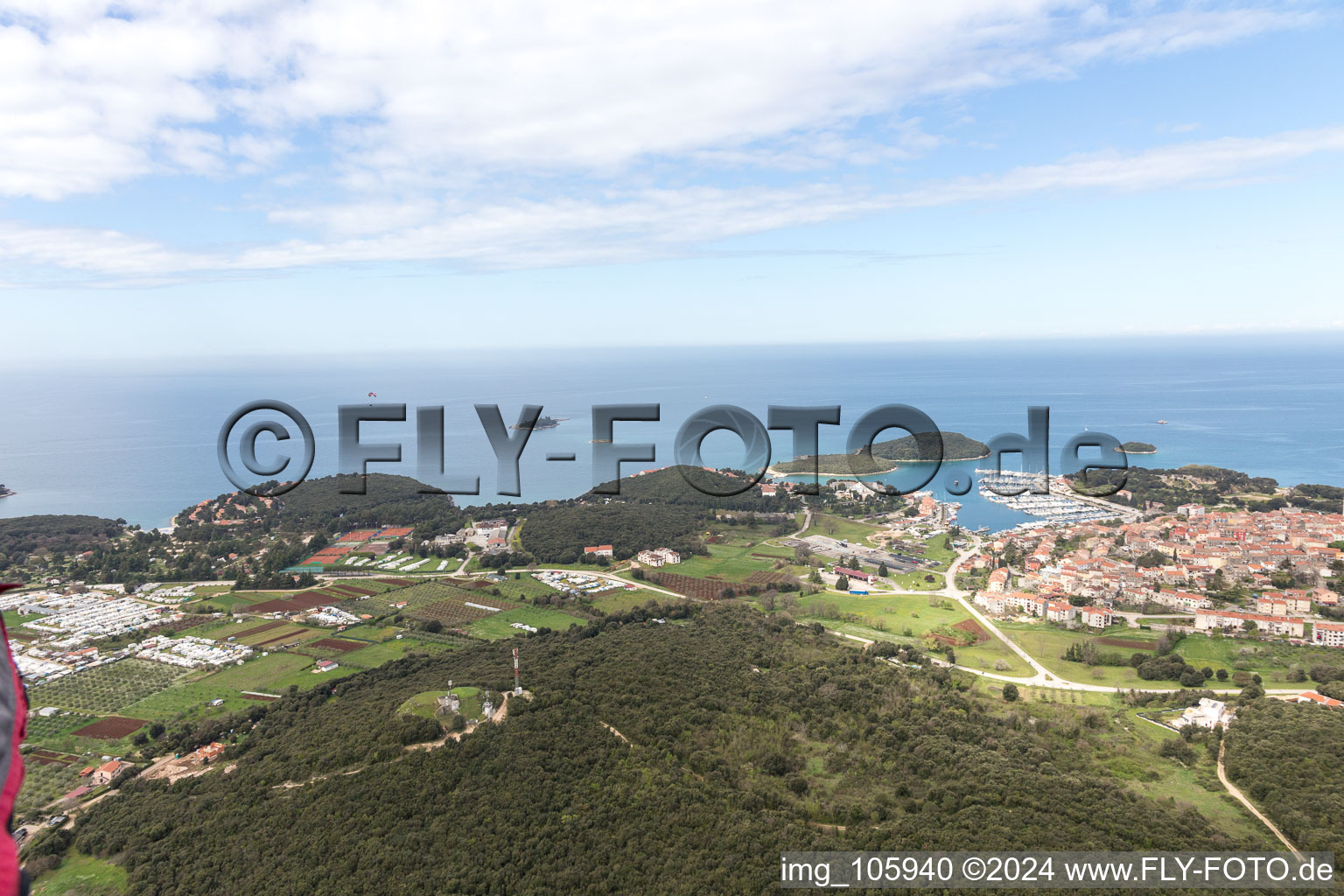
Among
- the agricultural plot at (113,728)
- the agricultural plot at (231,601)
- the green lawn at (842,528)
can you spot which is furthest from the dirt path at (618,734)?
the green lawn at (842,528)

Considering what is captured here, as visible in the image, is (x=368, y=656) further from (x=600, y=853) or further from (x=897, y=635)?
(x=897, y=635)

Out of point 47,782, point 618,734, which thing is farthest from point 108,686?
point 618,734

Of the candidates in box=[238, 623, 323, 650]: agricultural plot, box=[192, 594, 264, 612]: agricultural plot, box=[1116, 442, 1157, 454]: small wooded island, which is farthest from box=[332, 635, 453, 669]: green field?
box=[1116, 442, 1157, 454]: small wooded island

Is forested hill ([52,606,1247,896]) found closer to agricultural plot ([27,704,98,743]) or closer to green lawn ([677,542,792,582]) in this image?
agricultural plot ([27,704,98,743])

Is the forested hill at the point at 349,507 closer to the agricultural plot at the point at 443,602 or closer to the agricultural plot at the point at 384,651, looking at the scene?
the agricultural plot at the point at 443,602

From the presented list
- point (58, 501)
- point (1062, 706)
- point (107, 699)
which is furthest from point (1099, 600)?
point (58, 501)
